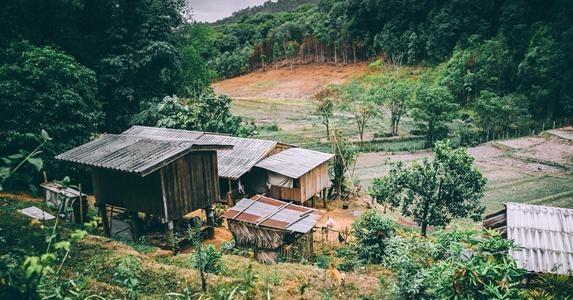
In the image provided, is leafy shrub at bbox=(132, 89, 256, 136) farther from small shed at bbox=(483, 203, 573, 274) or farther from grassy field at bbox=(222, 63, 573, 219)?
small shed at bbox=(483, 203, 573, 274)

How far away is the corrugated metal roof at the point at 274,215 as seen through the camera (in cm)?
1503

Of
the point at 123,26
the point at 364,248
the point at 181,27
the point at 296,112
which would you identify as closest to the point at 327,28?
the point at 296,112

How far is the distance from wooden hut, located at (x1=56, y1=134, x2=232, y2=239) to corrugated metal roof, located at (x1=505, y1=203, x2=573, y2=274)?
10.8 meters

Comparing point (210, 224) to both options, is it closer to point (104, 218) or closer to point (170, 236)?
point (170, 236)

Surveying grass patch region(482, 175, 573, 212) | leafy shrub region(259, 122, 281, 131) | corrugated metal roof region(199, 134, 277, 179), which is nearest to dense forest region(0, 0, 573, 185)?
leafy shrub region(259, 122, 281, 131)

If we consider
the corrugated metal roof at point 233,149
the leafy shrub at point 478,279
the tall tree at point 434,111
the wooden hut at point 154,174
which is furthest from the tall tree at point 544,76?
the leafy shrub at point 478,279

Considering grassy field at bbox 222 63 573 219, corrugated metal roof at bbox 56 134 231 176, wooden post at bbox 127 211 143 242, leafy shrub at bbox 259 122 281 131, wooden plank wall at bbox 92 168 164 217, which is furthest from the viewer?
leafy shrub at bbox 259 122 281 131

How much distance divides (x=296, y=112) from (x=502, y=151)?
97.5 ft

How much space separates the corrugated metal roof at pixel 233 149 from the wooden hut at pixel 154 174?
5.67 meters

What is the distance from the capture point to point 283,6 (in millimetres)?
144500

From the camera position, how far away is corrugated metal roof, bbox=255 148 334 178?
22.6 metres

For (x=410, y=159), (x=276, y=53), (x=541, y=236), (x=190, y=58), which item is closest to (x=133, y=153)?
(x=541, y=236)

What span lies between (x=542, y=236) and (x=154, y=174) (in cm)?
1251

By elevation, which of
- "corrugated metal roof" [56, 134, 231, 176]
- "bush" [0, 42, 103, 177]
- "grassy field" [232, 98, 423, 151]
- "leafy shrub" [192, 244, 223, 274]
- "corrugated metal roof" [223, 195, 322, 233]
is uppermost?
"bush" [0, 42, 103, 177]
